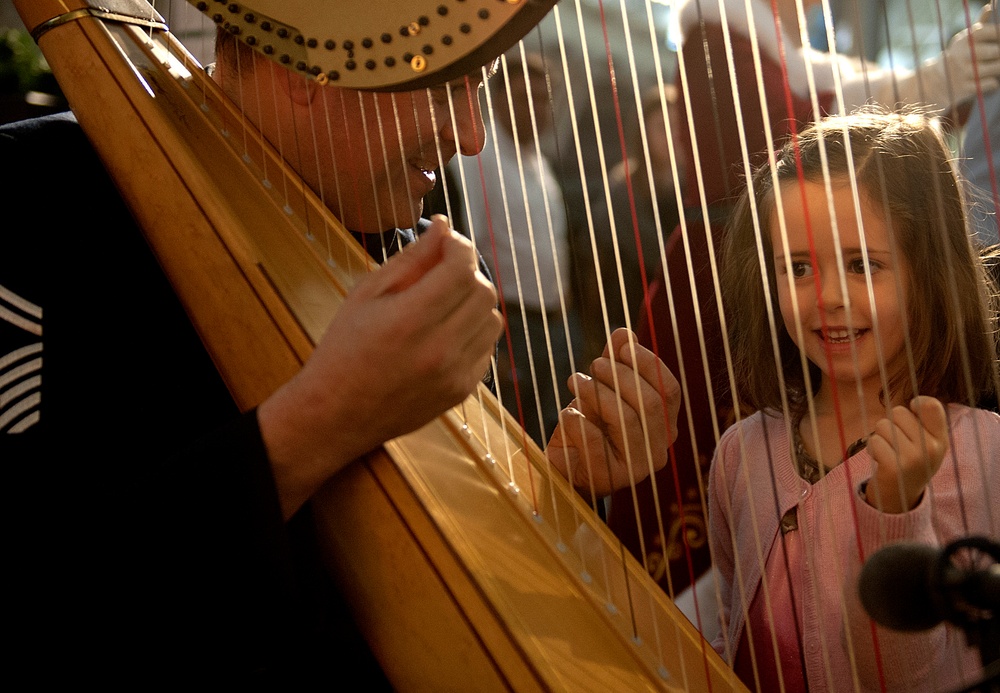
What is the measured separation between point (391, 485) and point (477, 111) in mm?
497

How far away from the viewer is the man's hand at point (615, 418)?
1.08 meters

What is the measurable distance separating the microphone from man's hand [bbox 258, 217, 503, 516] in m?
0.34

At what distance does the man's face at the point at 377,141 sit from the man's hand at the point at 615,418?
302 mm

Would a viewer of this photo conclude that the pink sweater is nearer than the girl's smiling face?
Yes

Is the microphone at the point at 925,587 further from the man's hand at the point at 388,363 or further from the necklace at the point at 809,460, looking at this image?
the necklace at the point at 809,460

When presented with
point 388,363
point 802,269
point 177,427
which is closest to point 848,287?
point 802,269

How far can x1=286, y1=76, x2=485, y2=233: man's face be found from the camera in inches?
44.3

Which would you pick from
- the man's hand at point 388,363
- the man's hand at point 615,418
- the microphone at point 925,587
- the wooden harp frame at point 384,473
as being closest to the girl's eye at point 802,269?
the man's hand at point 615,418

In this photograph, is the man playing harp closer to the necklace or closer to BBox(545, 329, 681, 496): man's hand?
BBox(545, 329, 681, 496): man's hand

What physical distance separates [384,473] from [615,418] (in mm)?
370

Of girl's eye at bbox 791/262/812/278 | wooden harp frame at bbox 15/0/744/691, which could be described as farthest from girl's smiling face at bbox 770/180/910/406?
wooden harp frame at bbox 15/0/744/691

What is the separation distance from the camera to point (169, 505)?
0.78m

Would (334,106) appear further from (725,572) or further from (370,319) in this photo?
(725,572)

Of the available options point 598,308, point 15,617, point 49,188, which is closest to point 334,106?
point 49,188
